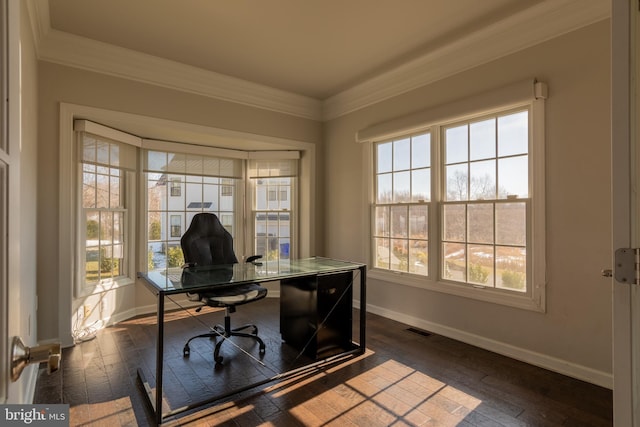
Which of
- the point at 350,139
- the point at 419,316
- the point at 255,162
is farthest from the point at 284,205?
the point at 419,316

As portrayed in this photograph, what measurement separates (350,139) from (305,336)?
2.56 m

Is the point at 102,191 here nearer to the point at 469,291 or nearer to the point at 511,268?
the point at 469,291

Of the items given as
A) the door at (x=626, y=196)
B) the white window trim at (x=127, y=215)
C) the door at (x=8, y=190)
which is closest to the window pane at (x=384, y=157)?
Answer: the white window trim at (x=127, y=215)

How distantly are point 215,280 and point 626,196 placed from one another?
2114mm

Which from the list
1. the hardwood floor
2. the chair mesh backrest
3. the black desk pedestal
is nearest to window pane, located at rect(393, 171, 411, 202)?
the black desk pedestal

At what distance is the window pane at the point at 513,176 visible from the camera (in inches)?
111

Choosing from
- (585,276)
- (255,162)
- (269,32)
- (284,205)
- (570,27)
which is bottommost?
(585,276)

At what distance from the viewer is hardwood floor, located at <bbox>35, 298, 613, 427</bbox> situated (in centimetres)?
201

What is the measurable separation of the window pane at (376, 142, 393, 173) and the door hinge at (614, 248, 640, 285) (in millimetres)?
3046

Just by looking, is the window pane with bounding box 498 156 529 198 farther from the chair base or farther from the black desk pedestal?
the chair base

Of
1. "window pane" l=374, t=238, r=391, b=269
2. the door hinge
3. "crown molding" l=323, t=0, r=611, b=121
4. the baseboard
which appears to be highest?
"crown molding" l=323, t=0, r=611, b=121

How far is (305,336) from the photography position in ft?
9.38

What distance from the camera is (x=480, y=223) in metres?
3.10

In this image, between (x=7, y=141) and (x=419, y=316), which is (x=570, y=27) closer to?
(x=419, y=316)
